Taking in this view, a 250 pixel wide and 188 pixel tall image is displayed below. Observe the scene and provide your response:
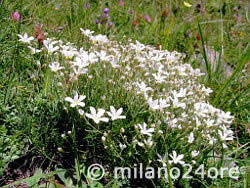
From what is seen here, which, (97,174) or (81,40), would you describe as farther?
(81,40)

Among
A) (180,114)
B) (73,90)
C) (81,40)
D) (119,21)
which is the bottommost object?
(180,114)

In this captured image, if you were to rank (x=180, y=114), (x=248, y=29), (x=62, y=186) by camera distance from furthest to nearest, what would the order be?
(x=248, y=29) → (x=180, y=114) → (x=62, y=186)

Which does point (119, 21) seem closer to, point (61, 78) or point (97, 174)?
point (61, 78)

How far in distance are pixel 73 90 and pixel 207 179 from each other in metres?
1.11

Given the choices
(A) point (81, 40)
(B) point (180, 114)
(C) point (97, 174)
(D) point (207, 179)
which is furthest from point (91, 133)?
(A) point (81, 40)

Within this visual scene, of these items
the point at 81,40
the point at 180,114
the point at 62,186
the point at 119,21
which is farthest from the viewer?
the point at 119,21

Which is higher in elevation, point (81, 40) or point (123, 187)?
point (81, 40)

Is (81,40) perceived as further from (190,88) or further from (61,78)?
(190,88)

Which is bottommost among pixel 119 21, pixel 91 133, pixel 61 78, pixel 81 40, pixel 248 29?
pixel 91 133

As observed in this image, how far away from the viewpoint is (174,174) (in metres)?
1.68

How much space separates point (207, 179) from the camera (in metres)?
1.76

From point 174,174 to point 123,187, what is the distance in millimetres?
349

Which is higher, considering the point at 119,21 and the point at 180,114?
the point at 119,21

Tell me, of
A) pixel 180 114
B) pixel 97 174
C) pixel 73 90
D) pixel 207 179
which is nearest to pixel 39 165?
pixel 97 174
